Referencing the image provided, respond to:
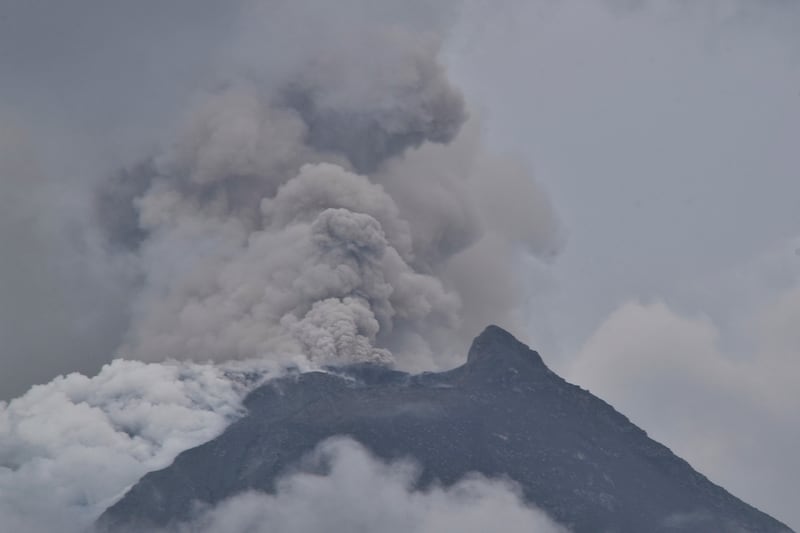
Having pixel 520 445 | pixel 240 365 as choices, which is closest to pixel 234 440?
pixel 240 365

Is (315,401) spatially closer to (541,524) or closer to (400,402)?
(400,402)

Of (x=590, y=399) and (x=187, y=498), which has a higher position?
(x=590, y=399)

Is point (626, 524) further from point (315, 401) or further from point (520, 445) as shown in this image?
point (315, 401)

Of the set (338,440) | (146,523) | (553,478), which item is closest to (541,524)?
(553,478)

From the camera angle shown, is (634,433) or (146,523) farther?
(634,433)

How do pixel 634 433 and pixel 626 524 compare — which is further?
pixel 634 433
